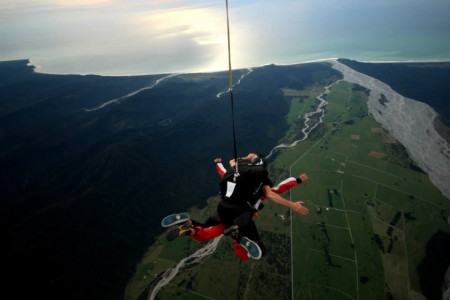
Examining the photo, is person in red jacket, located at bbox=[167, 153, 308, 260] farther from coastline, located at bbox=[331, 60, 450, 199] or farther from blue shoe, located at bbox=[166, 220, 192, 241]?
coastline, located at bbox=[331, 60, 450, 199]

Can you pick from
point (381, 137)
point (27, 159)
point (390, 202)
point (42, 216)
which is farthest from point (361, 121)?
point (27, 159)

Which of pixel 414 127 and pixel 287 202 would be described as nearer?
pixel 287 202

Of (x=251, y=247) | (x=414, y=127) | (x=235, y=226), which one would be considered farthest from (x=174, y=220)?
(x=414, y=127)

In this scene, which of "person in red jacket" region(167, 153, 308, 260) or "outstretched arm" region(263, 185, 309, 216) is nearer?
"outstretched arm" region(263, 185, 309, 216)

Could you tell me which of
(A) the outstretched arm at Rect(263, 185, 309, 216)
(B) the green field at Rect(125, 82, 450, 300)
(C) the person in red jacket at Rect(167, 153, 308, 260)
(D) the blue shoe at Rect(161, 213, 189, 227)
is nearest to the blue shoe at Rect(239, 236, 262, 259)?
(C) the person in red jacket at Rect(167, 153, 308, 260)

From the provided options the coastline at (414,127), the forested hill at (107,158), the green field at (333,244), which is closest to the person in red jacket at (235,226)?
the green field at (333,244)

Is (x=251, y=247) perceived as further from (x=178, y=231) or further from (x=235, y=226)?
(x=178, y=231)
